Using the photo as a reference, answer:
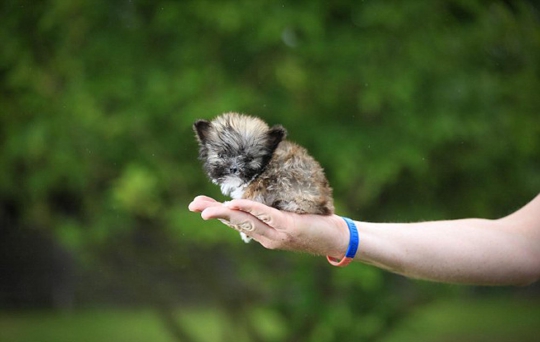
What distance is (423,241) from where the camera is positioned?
112 inches

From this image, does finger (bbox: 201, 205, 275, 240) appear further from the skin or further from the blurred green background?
the blurred green background

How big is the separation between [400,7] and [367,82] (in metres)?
0.69

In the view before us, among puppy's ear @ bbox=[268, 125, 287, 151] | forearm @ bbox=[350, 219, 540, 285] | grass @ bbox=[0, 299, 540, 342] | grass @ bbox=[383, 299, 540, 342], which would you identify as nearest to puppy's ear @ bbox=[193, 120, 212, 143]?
puppy's ear @ bbox=[268, 125, 287, 151]

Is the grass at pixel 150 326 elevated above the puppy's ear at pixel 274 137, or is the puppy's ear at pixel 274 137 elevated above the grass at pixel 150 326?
the grass at pixel 150 326

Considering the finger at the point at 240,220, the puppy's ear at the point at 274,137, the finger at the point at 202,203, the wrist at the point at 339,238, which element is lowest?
the finger at the point at 240,220

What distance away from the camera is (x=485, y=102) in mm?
6742

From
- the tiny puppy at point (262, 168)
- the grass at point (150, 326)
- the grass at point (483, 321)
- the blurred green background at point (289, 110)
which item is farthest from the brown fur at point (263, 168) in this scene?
Result: the grass at point (483, 321)

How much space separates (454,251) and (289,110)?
3.81m

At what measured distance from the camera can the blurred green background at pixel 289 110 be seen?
643cm

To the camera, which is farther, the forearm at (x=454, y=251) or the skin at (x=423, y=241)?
the forearm at (x=454, y=251)

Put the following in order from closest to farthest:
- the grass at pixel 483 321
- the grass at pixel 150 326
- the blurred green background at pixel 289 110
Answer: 1. the blurred green background at pixel 289 110
2. the grass at pixel 150 326
3. the grass at pixel 483 321

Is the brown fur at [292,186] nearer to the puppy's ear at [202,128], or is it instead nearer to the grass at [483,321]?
the puppy's ear at [202,128]

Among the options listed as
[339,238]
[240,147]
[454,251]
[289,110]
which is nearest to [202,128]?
[240,147]

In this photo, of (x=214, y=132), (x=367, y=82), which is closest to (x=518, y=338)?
(x=367, y=82)
